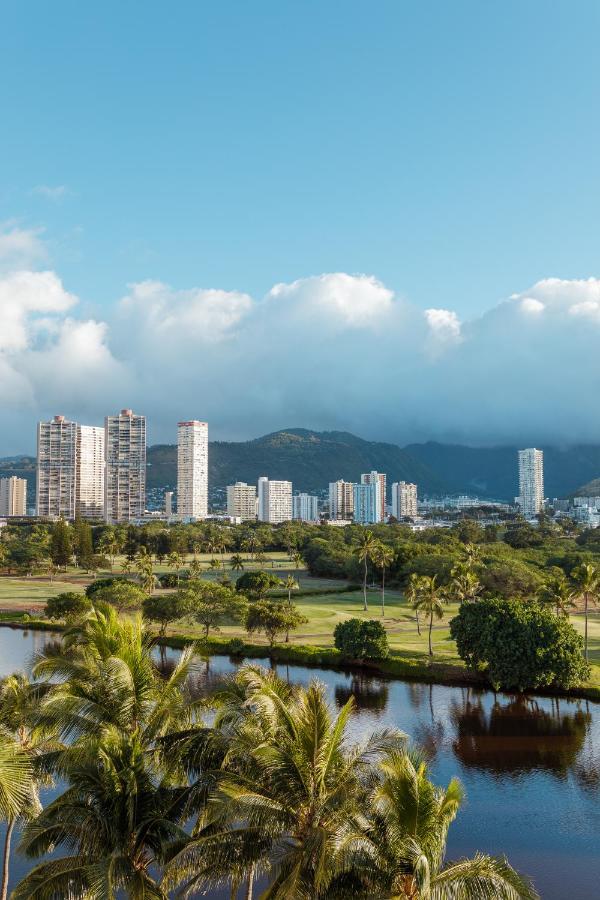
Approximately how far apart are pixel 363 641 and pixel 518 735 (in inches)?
679

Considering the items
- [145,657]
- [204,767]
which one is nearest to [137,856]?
[204,767]

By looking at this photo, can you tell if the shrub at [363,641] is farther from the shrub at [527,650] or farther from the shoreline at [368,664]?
the shrub at [527,650]

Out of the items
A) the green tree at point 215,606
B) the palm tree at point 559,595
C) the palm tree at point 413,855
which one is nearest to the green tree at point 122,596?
the green tree at point 215,606

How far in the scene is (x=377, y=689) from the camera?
5212 centimetres

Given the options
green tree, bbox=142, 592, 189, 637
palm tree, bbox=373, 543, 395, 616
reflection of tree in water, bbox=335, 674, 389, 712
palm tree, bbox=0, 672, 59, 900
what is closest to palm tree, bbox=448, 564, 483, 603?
palm tree, bbox=373, 543, 395, 616

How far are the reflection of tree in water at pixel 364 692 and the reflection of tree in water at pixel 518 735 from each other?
4891mm

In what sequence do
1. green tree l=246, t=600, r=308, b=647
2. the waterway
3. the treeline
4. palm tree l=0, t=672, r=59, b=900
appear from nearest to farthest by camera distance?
1. the treeline
2. palm tree l=0, t=672, r=59, b=900
3. the waterway
4. green tree l=246, t=600, r=308, b=647

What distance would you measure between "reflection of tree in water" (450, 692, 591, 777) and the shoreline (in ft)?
9.18

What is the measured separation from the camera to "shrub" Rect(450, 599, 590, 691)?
48312 millimetres

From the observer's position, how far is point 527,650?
160 ft

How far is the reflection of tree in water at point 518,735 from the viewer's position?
37219mm

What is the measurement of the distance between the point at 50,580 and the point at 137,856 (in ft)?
367

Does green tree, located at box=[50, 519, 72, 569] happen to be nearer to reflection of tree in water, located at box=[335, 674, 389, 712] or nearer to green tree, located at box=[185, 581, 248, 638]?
green tree, located at box=[185, 581, 248, 638]

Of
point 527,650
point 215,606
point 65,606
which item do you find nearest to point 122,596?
point 65,606
